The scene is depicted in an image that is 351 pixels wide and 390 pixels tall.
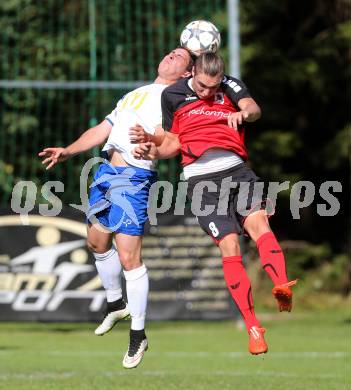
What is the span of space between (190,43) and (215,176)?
1111mm

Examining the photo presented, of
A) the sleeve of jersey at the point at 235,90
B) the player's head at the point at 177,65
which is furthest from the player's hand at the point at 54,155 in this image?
the sleeve of jersey at the point at 235,90

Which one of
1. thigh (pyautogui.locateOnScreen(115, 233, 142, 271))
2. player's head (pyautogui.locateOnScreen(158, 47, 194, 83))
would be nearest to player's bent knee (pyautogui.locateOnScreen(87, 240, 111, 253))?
thigh (pyautogui.locateOnScreen(115, 233, 142, 271))

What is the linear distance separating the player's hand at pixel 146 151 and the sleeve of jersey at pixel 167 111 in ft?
0.80

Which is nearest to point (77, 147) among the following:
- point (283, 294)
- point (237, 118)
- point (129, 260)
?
point (129, 260)

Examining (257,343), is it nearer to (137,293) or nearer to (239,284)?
(239,284)

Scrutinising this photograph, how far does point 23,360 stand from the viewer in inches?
436

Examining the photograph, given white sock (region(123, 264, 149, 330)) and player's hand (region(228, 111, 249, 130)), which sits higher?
player's hand (region(228, 111, 249, 130))

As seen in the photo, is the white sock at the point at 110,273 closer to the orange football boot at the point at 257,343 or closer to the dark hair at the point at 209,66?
the orange football boot at the point at 257,343

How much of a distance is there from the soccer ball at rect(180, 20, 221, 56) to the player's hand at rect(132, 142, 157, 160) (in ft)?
3.13

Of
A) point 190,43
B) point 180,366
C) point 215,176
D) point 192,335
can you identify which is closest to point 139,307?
point 215,176

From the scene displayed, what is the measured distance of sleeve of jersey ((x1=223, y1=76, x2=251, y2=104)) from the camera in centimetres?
744

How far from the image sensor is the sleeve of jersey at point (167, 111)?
296 inches

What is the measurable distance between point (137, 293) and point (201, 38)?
1945 millimetres

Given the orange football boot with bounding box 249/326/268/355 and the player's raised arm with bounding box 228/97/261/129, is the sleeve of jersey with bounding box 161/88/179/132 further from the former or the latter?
the orange football boot with bounding box 249/326/268/355
